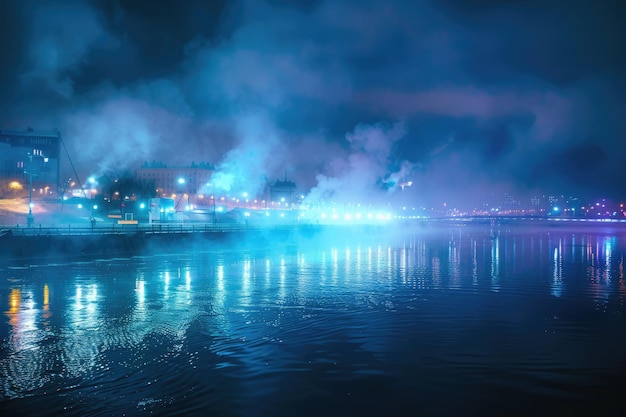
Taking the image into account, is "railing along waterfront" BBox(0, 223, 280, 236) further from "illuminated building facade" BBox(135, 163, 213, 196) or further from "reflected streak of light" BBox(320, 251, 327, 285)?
"illuminated building facade" BBox(135, 163, 213, 196)

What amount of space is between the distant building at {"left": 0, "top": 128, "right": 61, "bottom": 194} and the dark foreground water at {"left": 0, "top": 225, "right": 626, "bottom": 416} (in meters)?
85.1

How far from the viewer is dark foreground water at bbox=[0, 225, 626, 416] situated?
442 inches

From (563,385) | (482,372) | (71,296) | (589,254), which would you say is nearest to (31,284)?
(71,296)

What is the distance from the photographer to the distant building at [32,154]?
10488 cm

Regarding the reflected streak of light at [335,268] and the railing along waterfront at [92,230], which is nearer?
the reflected streak of light at [335,268]

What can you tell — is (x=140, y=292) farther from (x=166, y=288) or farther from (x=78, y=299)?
(x=78, y=299)

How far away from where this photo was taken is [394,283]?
29.3 m

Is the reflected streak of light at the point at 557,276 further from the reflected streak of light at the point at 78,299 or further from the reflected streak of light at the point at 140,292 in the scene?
the reflected streak of light at the point at 78,299

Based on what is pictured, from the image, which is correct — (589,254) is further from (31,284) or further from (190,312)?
(31,284)

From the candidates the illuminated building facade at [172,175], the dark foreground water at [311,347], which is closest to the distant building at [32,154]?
the illuminated building facade at [172,175]

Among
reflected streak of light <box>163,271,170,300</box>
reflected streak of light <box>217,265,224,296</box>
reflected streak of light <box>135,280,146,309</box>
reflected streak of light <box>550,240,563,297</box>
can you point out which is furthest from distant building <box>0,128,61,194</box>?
reflected streak of light <box>550,240,563,297</box>

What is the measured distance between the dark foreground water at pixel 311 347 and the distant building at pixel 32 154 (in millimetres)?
85068

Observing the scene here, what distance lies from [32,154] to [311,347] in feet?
339

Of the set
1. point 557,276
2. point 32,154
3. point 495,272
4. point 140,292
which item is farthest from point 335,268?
point 32,154
